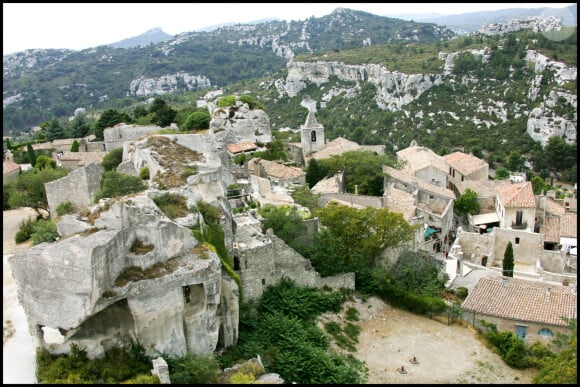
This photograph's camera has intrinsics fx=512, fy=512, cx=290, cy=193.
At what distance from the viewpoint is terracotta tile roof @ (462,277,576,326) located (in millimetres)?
24828

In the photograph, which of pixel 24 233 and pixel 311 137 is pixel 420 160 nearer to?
pixel 311 137

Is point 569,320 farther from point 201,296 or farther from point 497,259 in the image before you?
point 201,296

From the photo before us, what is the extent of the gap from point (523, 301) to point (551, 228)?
14213mm

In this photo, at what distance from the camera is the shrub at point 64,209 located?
97.9 ft

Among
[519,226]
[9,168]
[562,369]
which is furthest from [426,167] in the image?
[9,168]

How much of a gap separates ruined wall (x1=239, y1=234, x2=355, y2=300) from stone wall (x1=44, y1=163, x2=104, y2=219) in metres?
11.6

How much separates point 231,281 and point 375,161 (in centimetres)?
2743

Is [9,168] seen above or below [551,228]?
above

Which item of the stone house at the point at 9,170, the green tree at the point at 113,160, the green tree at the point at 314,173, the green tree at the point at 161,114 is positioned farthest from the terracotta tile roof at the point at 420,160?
the stone house at the point at 9,170

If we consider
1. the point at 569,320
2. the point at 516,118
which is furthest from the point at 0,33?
the point at 516,118

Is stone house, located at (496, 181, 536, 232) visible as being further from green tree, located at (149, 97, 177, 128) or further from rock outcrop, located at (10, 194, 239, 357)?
green tree, located at (149, 97, 177, 128)

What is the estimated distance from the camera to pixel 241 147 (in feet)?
159

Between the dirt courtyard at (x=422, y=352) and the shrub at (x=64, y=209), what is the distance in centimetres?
1699

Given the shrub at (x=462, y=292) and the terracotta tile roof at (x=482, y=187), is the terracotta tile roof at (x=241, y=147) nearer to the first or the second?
the terracotta tile roof at (x=482, y=187)
